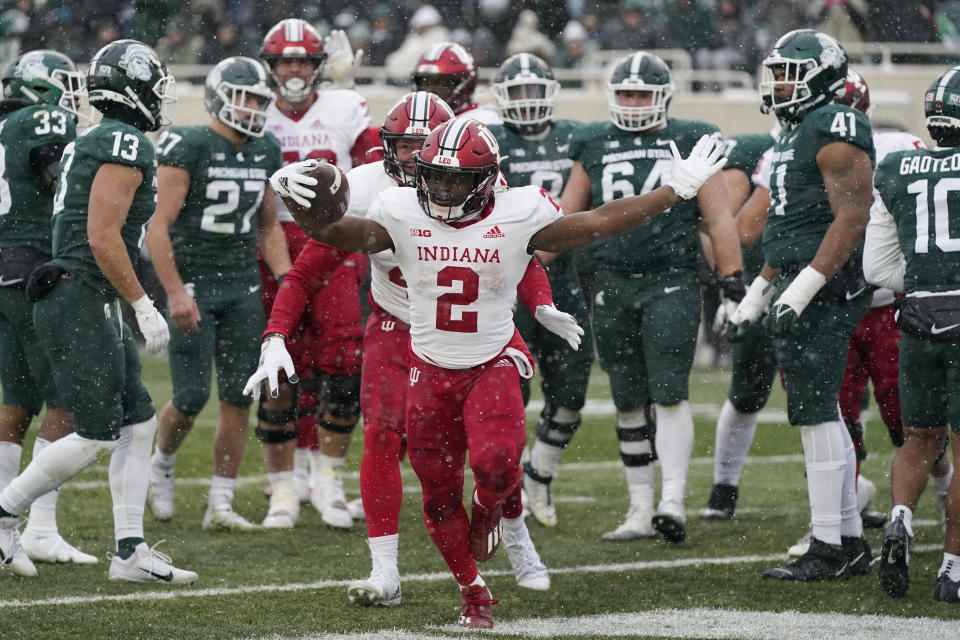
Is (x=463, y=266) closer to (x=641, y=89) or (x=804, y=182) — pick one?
(x=804, y=182)

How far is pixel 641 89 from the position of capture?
18.0 ft

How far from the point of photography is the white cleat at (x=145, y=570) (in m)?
4.52

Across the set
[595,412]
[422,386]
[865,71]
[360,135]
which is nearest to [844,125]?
[422,386]

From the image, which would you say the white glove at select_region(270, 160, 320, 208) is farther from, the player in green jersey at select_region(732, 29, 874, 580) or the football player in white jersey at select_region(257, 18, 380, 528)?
the football player in white jersey at select_region(257, 18, 380, 528)

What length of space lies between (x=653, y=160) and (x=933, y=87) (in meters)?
1.33

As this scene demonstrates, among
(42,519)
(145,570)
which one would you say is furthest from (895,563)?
(42,519)

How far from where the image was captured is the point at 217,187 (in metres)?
5.63

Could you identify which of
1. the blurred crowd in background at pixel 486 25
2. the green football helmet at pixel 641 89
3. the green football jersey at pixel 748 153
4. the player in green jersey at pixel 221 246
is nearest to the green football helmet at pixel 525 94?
the green football helmet at pixel 641 89

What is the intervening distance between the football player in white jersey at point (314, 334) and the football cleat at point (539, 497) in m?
0.81

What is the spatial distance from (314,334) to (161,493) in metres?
0.97

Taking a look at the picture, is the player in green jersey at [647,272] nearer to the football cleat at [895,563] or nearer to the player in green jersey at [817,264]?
the player in green jersey at [817,264]

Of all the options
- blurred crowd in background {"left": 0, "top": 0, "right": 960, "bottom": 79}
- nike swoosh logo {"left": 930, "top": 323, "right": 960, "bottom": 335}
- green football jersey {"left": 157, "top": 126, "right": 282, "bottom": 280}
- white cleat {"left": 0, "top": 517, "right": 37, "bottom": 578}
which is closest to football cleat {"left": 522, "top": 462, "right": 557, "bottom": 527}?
green football jersey {"left": 157, "top": 126, "right": 282, "bottom": 280}

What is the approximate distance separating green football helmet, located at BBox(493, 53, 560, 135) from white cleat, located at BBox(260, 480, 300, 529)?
6.25ft

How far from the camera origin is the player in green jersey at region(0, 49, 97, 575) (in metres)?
4.82
